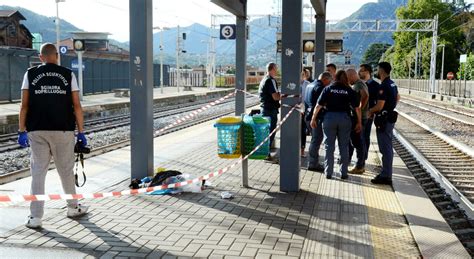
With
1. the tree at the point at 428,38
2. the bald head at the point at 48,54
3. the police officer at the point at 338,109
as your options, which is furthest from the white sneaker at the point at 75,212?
the tree at the point at 428,38

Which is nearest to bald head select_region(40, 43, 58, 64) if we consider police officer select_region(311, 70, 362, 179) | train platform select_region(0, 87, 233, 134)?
police officer select_region(311, 70, 362, 179)

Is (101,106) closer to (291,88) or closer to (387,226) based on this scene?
(291,88)

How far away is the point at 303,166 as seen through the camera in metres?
10.3

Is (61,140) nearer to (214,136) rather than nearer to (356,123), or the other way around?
(356,123)

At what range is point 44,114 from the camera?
591cm

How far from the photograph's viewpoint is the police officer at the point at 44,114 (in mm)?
5891

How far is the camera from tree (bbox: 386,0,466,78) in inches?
3034

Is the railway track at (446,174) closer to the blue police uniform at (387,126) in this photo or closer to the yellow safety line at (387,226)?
the yellow safety line at (387,226)

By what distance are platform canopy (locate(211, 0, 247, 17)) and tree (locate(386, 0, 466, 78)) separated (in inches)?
2590

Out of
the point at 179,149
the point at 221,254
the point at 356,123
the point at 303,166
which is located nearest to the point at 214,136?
the point at 179,149

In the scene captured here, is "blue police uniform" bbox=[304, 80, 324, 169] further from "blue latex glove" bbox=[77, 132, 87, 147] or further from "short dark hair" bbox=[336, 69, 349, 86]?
"blue latex glove" bbox=[77, 132, 87, 147]

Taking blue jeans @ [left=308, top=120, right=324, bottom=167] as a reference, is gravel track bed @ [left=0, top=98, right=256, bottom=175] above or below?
below

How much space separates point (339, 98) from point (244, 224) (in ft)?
10.7

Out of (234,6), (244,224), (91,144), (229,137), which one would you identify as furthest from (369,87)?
(91,144)
